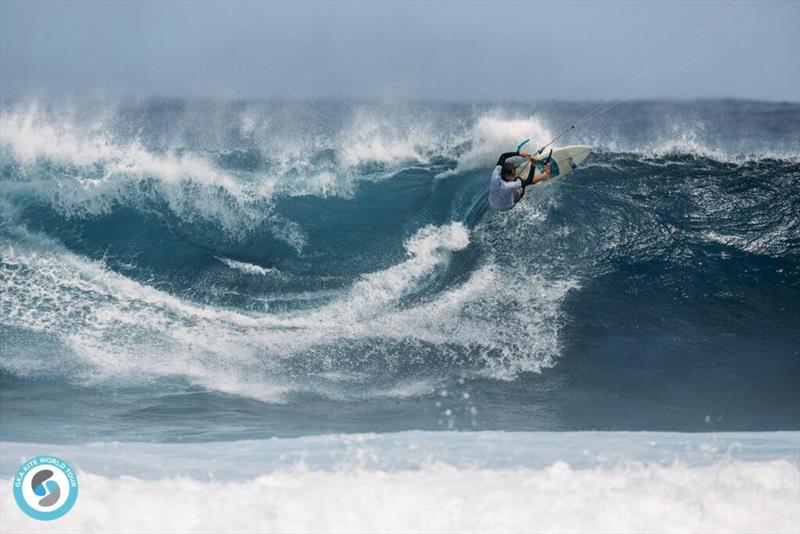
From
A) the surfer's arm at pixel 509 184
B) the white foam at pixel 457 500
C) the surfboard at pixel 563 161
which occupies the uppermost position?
the surfboard at pixel 563 161

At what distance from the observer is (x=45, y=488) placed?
11219mm

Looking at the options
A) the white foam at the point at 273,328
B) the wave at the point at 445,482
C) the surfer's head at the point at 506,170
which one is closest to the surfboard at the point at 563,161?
the surfer's head at the point at 506,170

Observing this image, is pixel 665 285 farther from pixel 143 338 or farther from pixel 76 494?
pixel 76 494

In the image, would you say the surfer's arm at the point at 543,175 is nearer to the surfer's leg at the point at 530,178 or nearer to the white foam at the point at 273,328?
the surfer's leg at the point at 530,178

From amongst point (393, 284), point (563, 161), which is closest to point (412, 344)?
point (393, 284)

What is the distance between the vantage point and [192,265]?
40.5ft

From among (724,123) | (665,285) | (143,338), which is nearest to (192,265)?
(143,338)

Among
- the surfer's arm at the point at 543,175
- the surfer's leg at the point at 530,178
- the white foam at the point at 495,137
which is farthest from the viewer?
the white foam at the point at 495,137

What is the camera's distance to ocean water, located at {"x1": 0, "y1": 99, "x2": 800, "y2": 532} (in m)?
11.6

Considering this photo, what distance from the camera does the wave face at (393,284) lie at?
11641 millimetres

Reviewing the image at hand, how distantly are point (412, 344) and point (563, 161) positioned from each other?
396 centimetres

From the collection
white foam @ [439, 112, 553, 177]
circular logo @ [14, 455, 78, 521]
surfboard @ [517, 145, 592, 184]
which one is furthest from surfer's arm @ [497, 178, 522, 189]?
circular logo @ [14, 455, 78, 521]

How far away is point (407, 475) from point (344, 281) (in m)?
3.35

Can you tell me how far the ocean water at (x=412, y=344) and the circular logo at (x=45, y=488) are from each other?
41 cm
